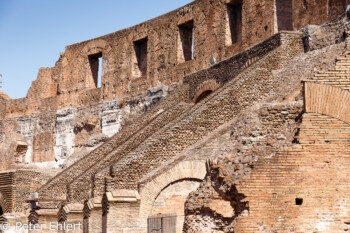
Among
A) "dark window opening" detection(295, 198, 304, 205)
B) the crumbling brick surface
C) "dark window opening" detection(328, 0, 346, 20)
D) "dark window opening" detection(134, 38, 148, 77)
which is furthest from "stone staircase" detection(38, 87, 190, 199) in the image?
"dark window opening" detection(295, 198, 304, 205)

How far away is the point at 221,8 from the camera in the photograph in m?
19.9

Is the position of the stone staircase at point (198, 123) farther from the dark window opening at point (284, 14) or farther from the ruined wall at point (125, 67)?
the dark window opening at point (284, 14)

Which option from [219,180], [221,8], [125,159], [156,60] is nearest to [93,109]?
[156,60]

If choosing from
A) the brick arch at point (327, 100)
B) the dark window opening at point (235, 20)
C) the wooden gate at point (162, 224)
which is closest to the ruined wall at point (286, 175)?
the brick arch at point (327, 100)

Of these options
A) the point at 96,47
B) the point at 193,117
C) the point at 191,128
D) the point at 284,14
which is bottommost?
the point at 191,128

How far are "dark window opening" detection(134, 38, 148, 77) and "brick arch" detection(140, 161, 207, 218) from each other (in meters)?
11.8

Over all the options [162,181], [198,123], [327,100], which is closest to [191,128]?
[198,123]

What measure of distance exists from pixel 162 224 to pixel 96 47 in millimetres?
14810

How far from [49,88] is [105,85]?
382cm

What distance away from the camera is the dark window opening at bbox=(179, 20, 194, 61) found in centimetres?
2194

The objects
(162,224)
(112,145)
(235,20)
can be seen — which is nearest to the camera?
(162,224)

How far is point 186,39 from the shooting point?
72.8 ft

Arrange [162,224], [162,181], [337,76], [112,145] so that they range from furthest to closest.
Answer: [112,145], [162,181], [162,224], [337,76]

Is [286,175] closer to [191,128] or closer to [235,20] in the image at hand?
[191,128]
